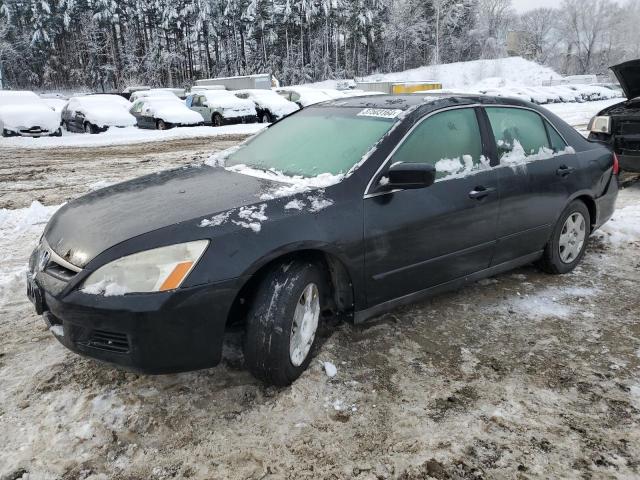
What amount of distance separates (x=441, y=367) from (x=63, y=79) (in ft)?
237

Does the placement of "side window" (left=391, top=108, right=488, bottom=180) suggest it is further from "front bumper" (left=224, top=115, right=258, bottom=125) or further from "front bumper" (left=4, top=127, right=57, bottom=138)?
"front bumper" (left=224, top=115, right=258, bottom=125)

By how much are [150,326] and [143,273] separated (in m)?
0.24

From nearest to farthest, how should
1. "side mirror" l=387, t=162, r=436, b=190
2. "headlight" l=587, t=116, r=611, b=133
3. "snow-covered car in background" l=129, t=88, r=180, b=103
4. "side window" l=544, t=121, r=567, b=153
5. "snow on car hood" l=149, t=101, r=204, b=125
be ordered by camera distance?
1. "side mirror" l=387, t=162, r=436, b=190
2. "side window" l=544, t=121, r=567, b=153
3. "headlight" l=587, t=116, r=611, b=133
4. "snow on car hood" l=149, t=101, r=204, b=125
5. "snow-covered car in background" l=129, t=88, r=180, b=103

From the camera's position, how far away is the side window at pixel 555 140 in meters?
4.23

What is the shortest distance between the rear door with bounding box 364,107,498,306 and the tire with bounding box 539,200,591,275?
887 mm

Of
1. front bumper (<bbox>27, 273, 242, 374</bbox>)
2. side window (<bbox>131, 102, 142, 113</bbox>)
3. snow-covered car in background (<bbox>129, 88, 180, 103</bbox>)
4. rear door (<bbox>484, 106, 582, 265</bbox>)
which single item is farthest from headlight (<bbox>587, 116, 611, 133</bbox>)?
snow-covered car in background (<bbox>129, 88, 180, 103</bbox>)

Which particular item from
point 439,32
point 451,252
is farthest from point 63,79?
point 451,252

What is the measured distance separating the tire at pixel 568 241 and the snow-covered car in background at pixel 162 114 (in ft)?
54.4

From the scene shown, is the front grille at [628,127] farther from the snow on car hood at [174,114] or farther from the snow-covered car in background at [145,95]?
the snow-covered car in background at [145,95]

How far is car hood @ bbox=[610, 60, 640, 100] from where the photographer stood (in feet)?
22.7

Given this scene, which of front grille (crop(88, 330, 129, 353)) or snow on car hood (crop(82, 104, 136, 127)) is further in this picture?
snow on car hood (crop(82, 104, 136, 127))

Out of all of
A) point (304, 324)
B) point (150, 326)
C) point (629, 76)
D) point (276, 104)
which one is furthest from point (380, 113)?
point (276, 104)

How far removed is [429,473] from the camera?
2219 mm

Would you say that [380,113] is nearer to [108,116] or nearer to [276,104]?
[108,116]
